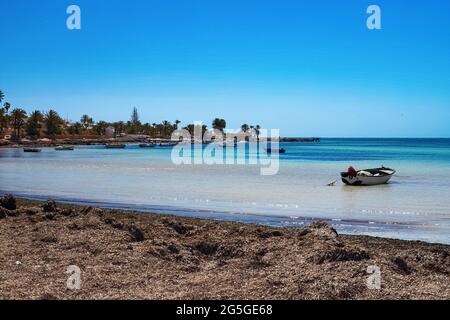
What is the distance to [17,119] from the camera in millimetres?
147250

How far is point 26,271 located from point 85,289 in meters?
1.72

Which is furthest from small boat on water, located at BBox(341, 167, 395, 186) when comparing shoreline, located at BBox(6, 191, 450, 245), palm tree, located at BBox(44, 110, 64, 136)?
palm tree, located at BBox(44, 110, 64, 136)

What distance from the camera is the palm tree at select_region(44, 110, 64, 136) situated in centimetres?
16788

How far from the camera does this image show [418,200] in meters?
25.2

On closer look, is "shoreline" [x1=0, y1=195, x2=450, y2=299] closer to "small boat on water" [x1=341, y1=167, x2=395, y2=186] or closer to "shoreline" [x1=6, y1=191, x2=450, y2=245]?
"shoreline" [x1=6, y1=191, x2=450, y2=245]

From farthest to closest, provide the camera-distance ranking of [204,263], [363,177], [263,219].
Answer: [363,177] → [263,219] → [204,263]

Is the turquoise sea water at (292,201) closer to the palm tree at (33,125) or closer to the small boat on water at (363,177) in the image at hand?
the small boat on water at (363,177)

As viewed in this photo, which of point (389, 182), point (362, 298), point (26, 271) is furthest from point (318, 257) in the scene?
point (389, 182)

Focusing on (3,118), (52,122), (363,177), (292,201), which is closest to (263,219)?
(292,201)

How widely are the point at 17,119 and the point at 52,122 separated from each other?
74.3 ft

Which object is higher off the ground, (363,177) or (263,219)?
(363,177)

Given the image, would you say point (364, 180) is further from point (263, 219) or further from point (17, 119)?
point (17, 119)

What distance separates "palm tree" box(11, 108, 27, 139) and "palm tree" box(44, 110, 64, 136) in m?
13.9

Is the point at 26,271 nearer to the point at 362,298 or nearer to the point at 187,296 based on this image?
the point at 187,296
